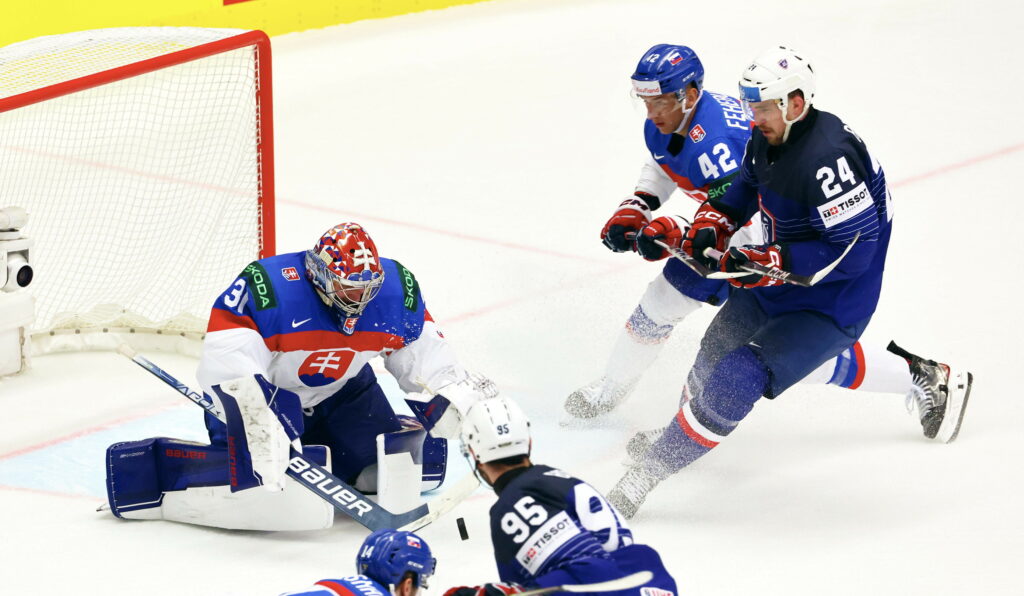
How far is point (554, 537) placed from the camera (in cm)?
245

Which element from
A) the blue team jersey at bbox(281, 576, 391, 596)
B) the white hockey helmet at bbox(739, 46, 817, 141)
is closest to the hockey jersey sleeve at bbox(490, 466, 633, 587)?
the blue team jersey at bbox(281, 576, 391, 596)

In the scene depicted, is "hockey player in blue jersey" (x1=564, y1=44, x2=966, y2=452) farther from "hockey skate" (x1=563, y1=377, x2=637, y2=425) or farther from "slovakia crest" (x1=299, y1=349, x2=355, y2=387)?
"slovakia crest" (x1=299, y1=349, x2=355, y2=387)

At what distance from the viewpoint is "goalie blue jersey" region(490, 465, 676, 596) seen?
2406 mm

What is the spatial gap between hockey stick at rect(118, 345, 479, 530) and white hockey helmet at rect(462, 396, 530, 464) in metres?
0.99

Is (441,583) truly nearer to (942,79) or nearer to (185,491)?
(185,491)

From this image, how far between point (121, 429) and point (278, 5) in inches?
187

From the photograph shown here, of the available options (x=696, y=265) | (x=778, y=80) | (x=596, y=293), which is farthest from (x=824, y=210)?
(x=596, y=293)

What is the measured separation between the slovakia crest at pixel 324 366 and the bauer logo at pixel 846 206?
1271 millimetres

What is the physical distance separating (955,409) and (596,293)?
1.66 meters

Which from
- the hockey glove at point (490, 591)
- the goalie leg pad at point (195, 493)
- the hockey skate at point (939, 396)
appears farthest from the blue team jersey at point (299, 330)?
the hockey skate at point (939, 396)

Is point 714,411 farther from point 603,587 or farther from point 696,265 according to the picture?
point 603,587

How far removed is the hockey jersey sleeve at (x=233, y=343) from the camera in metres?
3.53

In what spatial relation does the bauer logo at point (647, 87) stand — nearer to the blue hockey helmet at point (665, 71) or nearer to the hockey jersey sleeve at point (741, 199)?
the blue hockey helmet at point (665, 71)

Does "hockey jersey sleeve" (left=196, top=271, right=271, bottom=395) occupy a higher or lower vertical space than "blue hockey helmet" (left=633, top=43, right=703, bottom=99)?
lower
